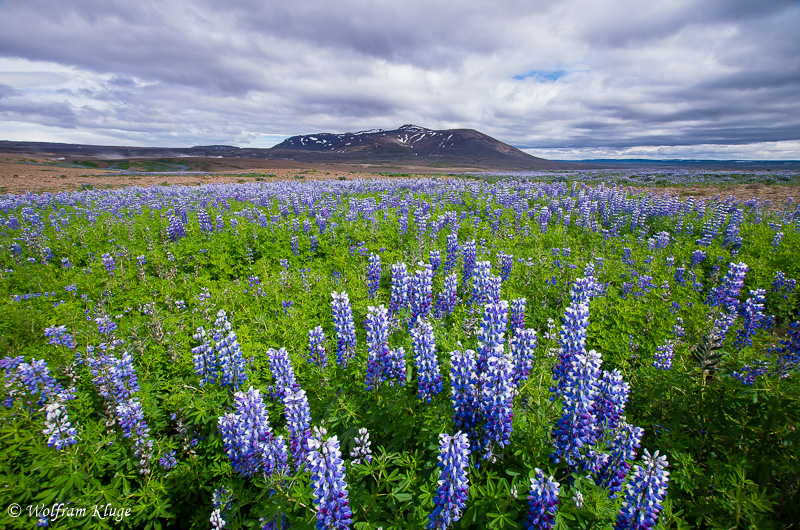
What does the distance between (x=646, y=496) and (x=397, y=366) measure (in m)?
2.21

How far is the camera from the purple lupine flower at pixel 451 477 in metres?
2.34

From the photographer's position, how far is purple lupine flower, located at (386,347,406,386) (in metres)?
3.39

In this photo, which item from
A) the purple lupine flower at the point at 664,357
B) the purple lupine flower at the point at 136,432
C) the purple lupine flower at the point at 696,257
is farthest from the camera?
the purple lupine flower at the point at 696,257

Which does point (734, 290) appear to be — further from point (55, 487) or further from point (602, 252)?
point (55, 487)

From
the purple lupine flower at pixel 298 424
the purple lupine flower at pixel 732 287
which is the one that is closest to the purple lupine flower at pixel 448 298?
the purple lupine flower at pixel 298 424

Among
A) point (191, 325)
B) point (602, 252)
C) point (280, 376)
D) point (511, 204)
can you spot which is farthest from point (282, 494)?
point (511, 204)

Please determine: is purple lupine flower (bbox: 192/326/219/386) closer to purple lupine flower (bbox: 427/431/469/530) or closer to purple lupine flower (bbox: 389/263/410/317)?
purple lupine flower (bbox: 389/263/410/317)

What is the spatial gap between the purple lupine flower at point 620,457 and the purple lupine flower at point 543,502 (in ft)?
2.36

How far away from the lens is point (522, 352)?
338 centimetres

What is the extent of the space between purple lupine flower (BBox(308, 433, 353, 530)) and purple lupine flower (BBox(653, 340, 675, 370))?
13.7ft

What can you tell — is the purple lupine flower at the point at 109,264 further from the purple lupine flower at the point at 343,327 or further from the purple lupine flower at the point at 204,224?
the purple lupine flower at the point at 343,327

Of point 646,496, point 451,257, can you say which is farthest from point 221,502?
point 451,257

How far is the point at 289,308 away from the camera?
19.4 feet

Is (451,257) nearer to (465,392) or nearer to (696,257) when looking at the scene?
(465,392)
